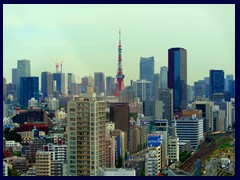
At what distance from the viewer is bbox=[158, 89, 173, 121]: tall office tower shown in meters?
9.60

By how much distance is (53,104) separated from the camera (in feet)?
30.1

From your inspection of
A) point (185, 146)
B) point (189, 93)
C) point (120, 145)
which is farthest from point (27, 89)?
point (120, 145)

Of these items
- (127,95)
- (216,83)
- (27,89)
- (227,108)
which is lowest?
(227,108)

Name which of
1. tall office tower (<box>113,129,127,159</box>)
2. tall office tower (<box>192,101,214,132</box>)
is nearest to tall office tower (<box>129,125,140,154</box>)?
tall office tower (<box>113,129,127,159</box>)

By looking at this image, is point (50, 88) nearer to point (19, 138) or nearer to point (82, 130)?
point (19, 138)

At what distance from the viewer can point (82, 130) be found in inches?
182

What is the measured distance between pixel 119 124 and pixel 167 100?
2995 millimetres

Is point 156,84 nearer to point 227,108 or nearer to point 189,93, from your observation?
point 189,93

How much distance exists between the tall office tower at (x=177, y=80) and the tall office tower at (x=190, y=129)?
1141 millimetres
